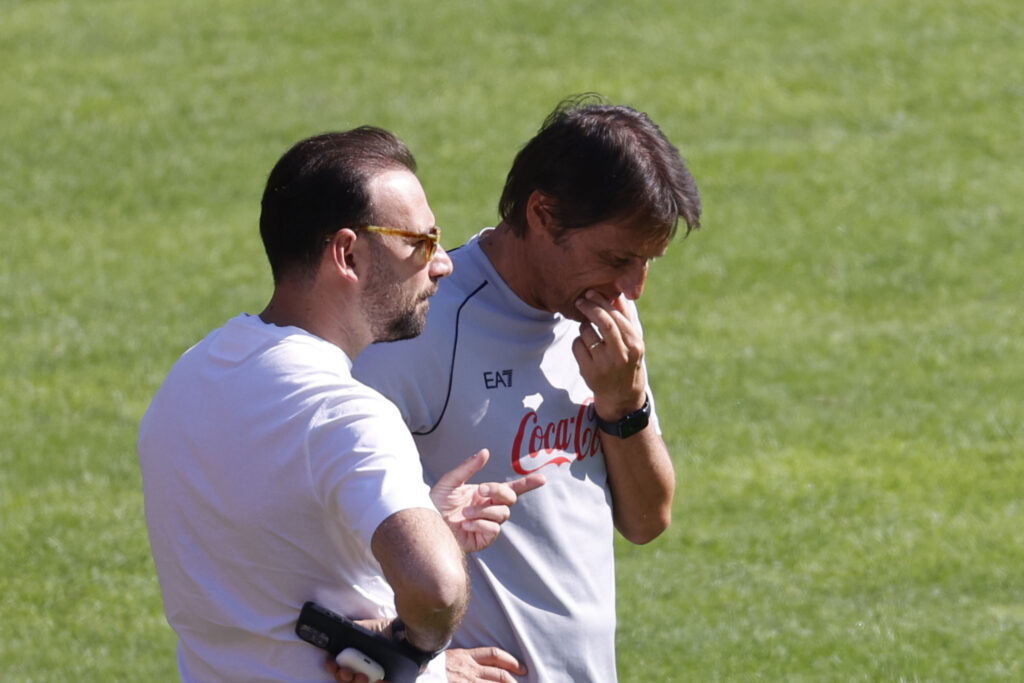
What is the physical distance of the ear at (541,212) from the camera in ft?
11.6

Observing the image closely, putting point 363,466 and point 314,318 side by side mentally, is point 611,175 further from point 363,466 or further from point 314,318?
point 363,466

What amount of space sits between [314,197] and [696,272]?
9.60m

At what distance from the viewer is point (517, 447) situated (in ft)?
11.1

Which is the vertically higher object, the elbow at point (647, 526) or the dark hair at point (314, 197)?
the dark hair at point (314, 197)

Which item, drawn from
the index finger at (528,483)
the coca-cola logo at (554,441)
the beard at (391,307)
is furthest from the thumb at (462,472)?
the coca-cola logo at (554,441)

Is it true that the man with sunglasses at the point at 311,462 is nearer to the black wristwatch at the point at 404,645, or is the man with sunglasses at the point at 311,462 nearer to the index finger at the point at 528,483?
the black wristwatch at the point at 404,645

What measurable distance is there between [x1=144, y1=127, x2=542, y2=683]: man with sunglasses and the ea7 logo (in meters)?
0.48

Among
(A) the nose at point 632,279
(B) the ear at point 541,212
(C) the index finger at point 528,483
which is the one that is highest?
(B) the ear at point 541,212

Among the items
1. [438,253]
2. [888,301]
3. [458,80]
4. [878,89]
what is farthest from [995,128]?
[438,253]

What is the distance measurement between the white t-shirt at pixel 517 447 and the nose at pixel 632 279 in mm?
197

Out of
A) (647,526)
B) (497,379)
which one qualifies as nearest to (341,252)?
(497,379)

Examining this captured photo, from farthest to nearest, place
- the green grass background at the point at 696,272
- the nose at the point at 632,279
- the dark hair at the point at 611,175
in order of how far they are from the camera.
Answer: the green grass background at the point at 696,272
the nose at the point at 632,279
the dark hair at the point at 611,175

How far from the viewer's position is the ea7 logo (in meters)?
3.39

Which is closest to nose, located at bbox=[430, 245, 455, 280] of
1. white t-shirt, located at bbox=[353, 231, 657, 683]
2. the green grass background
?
white t-shirt, located at bbox=[353, 231, 657, 683]
